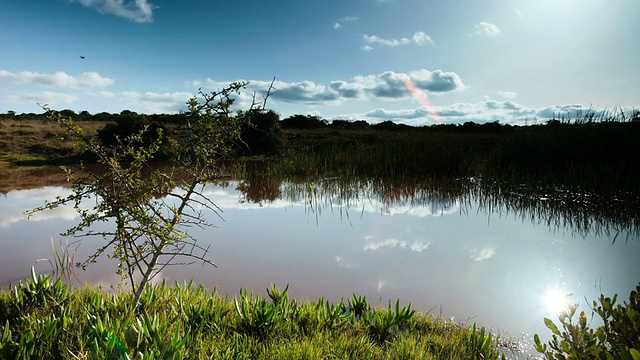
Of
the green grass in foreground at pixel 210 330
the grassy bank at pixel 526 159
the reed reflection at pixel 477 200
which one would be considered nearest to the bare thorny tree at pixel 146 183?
the green grass in foreground at pixel 210 330

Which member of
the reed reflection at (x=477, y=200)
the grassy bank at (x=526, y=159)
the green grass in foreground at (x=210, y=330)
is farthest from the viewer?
the grassy bank at (x=526, y=159)

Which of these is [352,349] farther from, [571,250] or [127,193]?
[571,250]

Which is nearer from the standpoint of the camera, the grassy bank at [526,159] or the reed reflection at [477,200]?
the reed reflection at [477,200]

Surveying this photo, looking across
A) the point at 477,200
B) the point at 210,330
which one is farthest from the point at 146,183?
the point at 477,200

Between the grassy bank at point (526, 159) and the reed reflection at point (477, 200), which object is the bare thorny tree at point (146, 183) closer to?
the reed reflection at point (477, 200)

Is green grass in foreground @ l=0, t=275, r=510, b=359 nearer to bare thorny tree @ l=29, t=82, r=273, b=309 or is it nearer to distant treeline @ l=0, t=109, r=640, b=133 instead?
bare thorny tree @ l=29, t=82, r=273, b=309

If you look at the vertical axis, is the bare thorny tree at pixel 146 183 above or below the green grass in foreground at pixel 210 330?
above

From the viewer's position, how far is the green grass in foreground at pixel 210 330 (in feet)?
7.89

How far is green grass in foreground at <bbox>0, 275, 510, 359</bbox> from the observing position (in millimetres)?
2404

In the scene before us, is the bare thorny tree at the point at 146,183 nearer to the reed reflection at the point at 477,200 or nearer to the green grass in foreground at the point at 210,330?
the green grass in foreground at the point at 210,330

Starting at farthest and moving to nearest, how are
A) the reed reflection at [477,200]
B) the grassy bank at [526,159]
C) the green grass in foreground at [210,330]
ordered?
the grassy bank at [526,159]
the reed reflection at [477,200]
the green grass in foreground at [210,330]

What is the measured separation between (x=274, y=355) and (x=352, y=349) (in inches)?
22.5

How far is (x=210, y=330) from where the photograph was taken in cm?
300

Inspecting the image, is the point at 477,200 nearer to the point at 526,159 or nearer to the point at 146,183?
the point at 526,159
